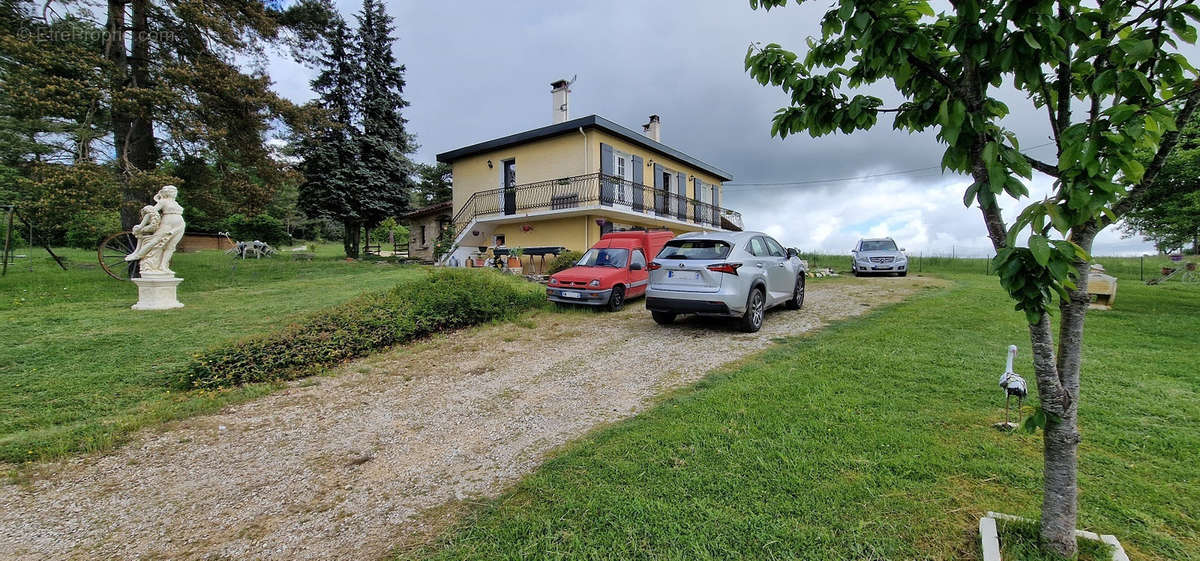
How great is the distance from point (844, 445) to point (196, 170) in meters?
18.8

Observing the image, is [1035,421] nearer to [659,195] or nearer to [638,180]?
[638,180]

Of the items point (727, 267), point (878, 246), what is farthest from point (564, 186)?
point (878, 246)

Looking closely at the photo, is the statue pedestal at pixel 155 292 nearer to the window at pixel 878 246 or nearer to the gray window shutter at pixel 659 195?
the gray window shutter at pixel 659 195

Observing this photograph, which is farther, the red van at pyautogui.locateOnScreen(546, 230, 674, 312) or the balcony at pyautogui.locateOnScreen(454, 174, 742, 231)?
the balcony at pyautogui.locateOnScreen(454, 174, 742, 231)

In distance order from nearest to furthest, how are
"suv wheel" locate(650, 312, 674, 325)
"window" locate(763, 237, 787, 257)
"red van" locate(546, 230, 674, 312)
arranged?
"suv wheel" locate(650, 312, 674, 325) → "window" locate(763, 237, 787, 257) → "red van" locate(546, 230, 674, 312)

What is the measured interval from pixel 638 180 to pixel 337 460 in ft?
56.9

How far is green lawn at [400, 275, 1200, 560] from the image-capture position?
204 cm

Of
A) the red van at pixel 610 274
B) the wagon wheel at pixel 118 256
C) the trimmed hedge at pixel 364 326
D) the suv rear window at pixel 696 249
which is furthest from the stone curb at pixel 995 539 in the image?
the wagon wheel at pixel 118 256

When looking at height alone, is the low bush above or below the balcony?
below

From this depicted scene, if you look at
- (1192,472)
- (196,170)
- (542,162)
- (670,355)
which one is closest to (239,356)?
(670,355)

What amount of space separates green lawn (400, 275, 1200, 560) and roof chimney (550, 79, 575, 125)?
55.0ft

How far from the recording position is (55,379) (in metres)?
4.64

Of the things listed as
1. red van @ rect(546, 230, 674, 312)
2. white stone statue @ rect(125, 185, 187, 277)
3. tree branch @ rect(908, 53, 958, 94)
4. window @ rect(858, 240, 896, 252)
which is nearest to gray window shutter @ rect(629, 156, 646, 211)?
red van @ rect(546, 230, 674, 312)

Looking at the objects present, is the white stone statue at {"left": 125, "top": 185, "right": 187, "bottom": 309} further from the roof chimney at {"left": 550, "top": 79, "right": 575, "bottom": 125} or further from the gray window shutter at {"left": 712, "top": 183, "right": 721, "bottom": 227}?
the gray window shutter at {"left": 712, "top": 183, "right": 721, "bottom": 227}
